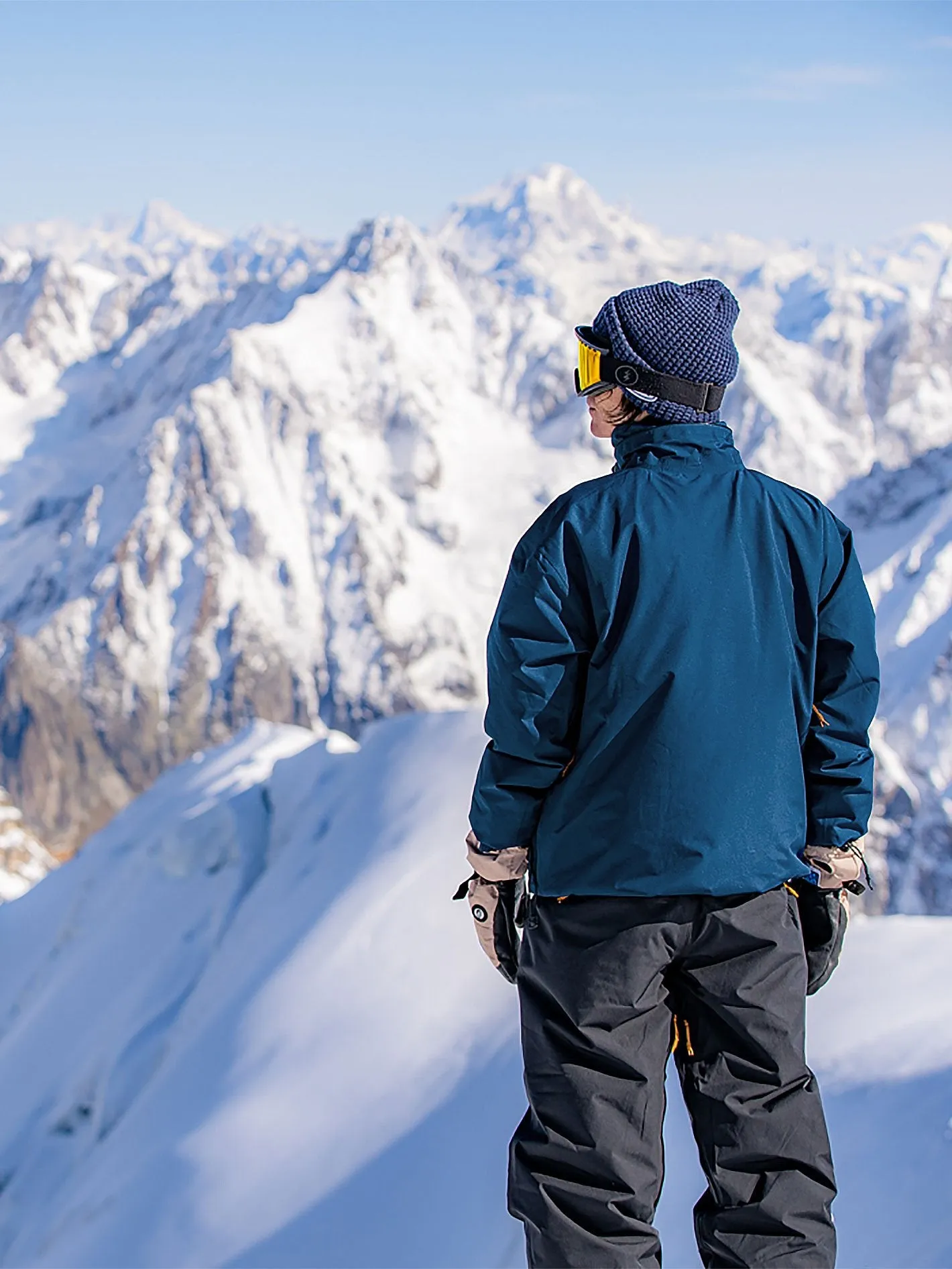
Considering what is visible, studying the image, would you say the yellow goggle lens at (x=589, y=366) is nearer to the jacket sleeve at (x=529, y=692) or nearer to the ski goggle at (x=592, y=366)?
the ski goggle at (x=592, y=366)

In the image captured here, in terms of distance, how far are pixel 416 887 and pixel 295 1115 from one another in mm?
2443

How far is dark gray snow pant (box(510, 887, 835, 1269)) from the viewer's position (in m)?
3.50

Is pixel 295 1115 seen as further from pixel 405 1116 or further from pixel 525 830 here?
pixel 525 830

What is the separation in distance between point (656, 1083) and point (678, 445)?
6.25 ft

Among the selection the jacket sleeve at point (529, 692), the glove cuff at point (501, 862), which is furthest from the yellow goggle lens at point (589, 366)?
the glove cuff at point (501, 862)

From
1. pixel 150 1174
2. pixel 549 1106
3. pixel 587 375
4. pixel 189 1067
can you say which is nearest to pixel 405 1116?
pixel 150 1174

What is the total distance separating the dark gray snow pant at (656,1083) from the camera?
3496 mm

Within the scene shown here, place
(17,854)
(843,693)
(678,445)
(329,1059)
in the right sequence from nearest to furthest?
(678,445) → (843,693) → (329,1059) → (17,854)

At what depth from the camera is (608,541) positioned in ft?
11.2

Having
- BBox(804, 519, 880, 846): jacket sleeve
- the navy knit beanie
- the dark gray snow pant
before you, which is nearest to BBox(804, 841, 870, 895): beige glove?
BBox(804, 519, 880, 846): jacket sleeve

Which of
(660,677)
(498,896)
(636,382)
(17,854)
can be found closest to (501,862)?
(498,896)

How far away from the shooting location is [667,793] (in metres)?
3.44

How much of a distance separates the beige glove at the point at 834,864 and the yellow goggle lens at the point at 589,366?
5.32 feet

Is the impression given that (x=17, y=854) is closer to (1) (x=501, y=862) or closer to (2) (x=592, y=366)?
(1) (x=501, y=862)
